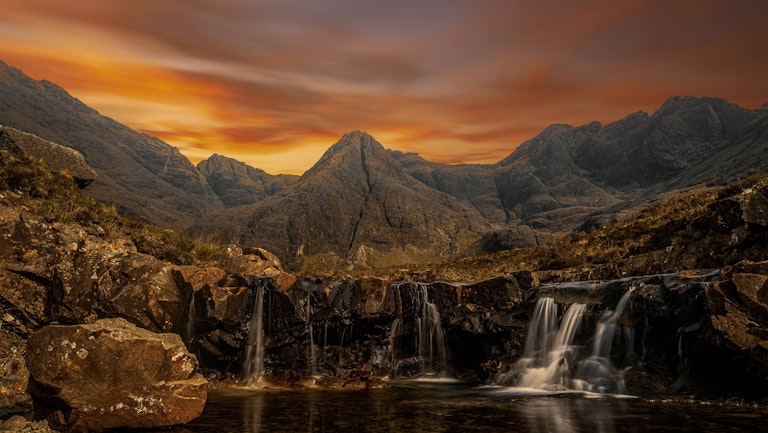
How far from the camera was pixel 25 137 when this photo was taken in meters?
31.2

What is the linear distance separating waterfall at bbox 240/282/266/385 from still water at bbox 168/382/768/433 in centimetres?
394

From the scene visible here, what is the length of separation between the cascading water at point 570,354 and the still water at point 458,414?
1738 mm

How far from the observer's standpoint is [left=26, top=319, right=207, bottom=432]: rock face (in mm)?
11531

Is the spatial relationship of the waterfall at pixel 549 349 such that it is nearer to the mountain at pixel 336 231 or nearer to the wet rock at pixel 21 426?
the wet rock at pixel 21 426

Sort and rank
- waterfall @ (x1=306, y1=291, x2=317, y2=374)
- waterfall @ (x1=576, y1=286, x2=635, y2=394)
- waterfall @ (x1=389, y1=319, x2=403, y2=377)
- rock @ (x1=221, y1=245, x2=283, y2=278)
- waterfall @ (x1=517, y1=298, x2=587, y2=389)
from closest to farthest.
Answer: waterfall @ (x1=576, y1=286, x2=635, y2=394) < waterfall @ (x1=517, y1=298, x2=587, y2=389) < waterfall @ (x1=306, y1=291, x2=317, y2=374) < waterfall @ (x1=389, y1=319, x2=403, y2=377) < rock @ (x1=221, y1=245, x2=283, y2=278)

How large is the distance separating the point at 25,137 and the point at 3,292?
59.6 ft

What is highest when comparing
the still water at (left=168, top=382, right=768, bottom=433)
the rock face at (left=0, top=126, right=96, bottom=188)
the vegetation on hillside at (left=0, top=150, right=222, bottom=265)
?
the rock face at (left=0, top=126, right=96, bottom=188)

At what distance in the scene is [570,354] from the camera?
2167cm

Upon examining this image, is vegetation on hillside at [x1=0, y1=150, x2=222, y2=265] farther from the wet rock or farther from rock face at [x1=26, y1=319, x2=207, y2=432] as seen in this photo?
the wet rock

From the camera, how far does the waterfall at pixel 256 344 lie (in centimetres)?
2373

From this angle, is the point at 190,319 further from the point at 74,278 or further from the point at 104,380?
the point at 104,380

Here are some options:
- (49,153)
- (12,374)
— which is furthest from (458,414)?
(49,153)

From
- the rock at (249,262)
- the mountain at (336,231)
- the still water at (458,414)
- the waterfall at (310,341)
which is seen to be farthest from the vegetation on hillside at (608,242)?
the mountain at (336,231)

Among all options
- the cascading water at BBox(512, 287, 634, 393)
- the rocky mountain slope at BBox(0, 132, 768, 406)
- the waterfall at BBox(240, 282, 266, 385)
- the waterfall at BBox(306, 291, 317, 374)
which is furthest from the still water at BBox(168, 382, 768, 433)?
the waterfall at BBox(306, 291, 317, 374)
